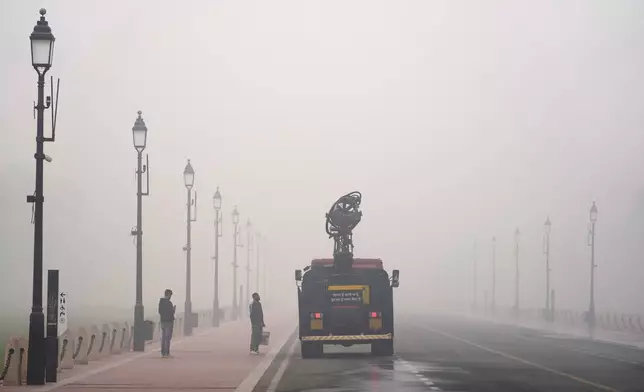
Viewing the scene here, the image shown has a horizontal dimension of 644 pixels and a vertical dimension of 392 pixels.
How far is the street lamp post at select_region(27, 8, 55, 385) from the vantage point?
92.0ft

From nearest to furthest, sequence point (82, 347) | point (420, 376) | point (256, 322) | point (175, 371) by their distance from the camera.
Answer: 1. point (420, 376)
2. point (175, 371)
3. point (82, 347)
4. point (256, 322)

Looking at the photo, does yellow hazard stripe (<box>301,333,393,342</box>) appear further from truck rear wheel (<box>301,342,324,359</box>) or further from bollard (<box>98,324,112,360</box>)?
bollard (<box>98,324,112,360</box>)

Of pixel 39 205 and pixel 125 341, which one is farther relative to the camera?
pixel 125 341

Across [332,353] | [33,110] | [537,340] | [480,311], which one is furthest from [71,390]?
[480,311]

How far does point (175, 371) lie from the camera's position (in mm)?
33906

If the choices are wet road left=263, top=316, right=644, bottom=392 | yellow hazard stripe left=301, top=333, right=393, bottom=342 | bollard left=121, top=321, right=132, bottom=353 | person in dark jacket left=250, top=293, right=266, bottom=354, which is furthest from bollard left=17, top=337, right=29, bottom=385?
bollard left=121, top=321, right=132, bottom=353

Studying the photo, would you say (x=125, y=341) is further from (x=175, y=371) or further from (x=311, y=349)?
(x=175, y=371)


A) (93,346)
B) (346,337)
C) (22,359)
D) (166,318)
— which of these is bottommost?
(93,346)

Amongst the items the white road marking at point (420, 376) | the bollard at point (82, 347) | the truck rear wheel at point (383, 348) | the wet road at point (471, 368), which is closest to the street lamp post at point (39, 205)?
the wet road at point (471, 368)

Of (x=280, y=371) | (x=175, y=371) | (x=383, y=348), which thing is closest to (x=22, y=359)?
(x=175, y=371)

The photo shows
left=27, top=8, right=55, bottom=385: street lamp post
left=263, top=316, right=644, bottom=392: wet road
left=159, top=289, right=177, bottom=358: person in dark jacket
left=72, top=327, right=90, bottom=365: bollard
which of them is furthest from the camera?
left=159, top=289, right=177, bottom=358: person in dark jacket

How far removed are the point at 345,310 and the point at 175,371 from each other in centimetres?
985

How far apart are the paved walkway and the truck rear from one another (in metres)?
1.74

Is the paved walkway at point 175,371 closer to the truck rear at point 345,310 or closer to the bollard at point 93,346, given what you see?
the bollard at point 93,346
